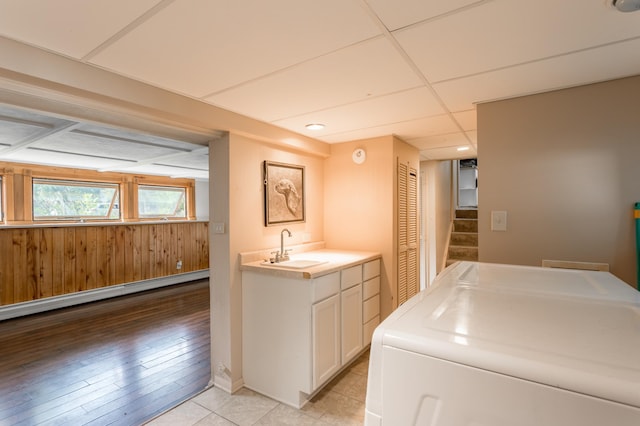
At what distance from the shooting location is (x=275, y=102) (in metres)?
2.09

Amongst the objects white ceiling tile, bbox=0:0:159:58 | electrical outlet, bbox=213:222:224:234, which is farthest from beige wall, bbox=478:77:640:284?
white ceiling tile, bbox=0:0:159:58

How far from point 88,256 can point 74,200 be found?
1126 millimetres

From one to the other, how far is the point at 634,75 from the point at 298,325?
8.25 feet

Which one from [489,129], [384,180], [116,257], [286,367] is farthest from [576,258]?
[116,257]

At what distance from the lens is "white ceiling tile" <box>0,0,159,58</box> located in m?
1.09

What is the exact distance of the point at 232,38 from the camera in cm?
131

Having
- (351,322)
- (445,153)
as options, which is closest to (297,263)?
(351,322)

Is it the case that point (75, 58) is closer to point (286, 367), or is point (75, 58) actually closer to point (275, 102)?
point (275, 102)

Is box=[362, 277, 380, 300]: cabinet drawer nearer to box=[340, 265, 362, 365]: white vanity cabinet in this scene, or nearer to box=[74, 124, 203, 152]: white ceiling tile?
box=[340, 265, 362, 365]: white vanity cabinet

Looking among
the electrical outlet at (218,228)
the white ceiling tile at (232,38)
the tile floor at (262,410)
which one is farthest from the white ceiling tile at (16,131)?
the tile floor at (262,410)

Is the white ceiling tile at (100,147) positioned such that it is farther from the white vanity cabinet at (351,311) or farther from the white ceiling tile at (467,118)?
the white ceiling tile at (467,118)

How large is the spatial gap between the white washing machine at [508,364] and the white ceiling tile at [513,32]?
1.05 meters

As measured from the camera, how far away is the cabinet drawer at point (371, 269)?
2777 millimetres

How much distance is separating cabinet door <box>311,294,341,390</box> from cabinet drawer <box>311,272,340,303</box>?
41 millimetres
